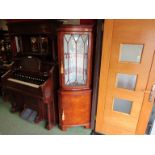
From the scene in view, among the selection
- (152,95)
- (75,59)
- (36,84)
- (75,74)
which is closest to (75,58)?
(75,59)

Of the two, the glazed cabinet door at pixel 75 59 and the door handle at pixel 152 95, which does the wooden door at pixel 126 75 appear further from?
the glazed cabinet door at pixel 75 59

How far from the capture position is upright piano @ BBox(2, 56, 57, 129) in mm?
1927

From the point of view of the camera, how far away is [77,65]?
6.31ft

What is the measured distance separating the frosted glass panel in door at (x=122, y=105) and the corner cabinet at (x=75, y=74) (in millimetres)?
396

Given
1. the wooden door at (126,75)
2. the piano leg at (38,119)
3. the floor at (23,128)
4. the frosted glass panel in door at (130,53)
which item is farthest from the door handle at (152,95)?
the piano leg at (38,119)

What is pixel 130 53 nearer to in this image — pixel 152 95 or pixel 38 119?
pixel 152 95

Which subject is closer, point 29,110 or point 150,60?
point 150,60

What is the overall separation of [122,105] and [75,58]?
959 mm

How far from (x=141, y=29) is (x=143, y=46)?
188 millimetres

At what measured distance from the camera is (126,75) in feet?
5.58

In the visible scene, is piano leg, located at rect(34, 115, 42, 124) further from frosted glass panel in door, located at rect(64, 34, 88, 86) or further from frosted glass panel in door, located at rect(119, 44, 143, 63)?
frosted glass panel in door, located at rect(119, 44, 143, 63)

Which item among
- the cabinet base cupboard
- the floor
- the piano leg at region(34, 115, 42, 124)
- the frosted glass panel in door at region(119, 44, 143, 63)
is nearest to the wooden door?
the frosted glass panel in door at region(119, 44, 143, 63)
